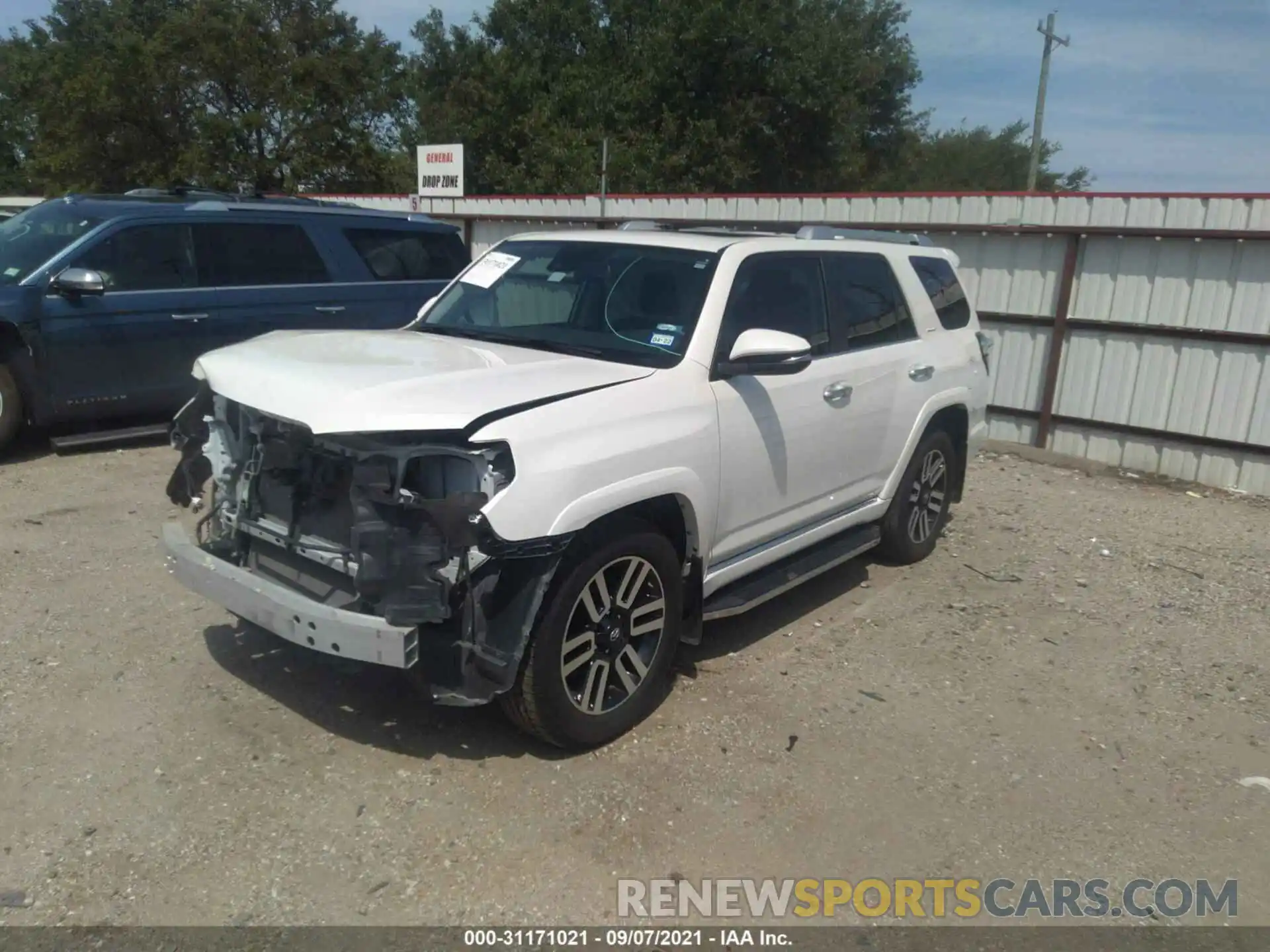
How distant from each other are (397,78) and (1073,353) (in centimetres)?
2877

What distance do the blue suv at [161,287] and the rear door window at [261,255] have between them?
0.01 m

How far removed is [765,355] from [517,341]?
116 centimetres

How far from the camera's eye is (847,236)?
5.91m

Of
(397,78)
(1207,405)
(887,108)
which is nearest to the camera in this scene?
(1207,405)

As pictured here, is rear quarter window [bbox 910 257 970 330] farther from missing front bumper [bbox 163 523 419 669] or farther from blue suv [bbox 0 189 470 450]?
blue suv [bbox 0 189 470 450]

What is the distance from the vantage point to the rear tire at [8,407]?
7309mm

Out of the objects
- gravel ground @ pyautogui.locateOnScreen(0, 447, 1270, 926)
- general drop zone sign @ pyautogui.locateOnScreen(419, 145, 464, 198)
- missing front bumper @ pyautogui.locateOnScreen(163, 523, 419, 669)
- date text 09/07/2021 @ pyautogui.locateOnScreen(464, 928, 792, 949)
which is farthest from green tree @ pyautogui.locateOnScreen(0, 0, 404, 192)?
date text 09/07/2021 @ pyautogui.locateOnScreen(464, 928, 792, 949)

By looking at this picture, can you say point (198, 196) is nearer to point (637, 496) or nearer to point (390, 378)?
point (390, 378)

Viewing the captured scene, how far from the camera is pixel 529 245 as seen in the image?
5.25 metres

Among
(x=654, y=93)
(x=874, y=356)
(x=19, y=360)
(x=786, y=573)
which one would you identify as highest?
(x=654, y=93)

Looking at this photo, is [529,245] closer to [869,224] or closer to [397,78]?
[869,224]

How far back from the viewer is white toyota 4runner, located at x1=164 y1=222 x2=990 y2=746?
11.2ft

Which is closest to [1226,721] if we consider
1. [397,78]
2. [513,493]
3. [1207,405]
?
[513,493]

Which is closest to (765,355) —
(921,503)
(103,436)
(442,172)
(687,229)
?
(687,229)
